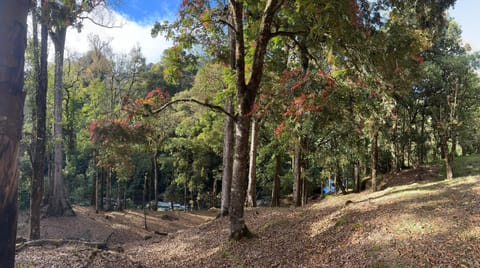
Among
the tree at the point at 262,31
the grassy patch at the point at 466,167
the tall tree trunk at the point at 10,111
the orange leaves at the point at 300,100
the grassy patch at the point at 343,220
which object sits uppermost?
the tree at the point at 262,31

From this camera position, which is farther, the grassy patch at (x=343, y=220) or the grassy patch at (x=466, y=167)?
the grassy patch at (x=466, y=167)

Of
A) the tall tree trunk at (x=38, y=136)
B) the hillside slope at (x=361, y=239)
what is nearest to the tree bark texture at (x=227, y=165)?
the hillside slope at (x=361, y=239)

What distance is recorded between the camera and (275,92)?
733 cm

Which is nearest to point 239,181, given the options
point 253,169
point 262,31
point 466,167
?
point 262,31

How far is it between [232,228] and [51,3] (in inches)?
304

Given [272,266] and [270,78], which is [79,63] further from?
[272,266]

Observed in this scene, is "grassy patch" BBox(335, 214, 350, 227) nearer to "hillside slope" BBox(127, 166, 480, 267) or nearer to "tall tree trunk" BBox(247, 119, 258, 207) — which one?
"hillside slope" BBox(127, 166, 480, 267)

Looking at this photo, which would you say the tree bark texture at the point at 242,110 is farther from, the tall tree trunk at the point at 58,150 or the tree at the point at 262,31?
the tall tree trunk at the point at 58,150

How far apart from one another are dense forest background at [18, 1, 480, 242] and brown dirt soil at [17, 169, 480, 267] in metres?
1.90

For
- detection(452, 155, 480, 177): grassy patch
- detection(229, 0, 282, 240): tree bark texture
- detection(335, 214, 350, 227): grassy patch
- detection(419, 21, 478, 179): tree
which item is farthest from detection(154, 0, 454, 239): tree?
detection(452, 155, 480, 177): grassy patch

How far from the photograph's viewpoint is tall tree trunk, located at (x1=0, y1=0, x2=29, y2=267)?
7.20ft

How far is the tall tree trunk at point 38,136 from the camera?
8930 mm

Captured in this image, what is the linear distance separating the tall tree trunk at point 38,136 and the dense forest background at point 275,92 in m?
0.05

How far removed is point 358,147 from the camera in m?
11.8
